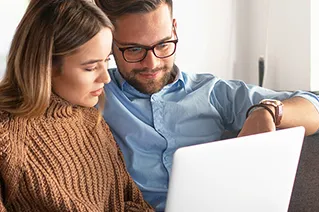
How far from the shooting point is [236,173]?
883mm

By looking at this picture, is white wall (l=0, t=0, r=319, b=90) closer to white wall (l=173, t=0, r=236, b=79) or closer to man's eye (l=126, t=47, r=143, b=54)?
white wall (l=173, t=0, r=236, b=79)

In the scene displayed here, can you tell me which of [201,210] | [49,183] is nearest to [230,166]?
[201,210]

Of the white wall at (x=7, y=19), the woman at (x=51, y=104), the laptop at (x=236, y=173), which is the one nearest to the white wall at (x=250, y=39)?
the white wall at (x=7, y=19)

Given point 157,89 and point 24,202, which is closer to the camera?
point 24,202

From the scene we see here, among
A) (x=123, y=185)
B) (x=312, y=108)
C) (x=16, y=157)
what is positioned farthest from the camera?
(x=312, y=108)

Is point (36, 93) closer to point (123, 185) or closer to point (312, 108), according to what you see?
point (123, 185)

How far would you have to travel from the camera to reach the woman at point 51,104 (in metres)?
0.99

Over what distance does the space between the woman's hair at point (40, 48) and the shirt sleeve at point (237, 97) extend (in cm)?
50

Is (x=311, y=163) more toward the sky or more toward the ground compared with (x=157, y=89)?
more toward the ground

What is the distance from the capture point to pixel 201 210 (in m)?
0.89

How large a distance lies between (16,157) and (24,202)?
10 cm

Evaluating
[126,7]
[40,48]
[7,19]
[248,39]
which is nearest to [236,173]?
[40,48]

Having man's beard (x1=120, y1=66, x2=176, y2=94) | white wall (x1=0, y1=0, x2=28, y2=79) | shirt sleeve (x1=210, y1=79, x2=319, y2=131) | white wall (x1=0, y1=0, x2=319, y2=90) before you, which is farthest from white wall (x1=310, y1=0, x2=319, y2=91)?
white wall (x1=0, y1=0, x2=28, y2=79)

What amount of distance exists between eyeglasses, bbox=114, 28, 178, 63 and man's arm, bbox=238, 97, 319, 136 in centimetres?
27
